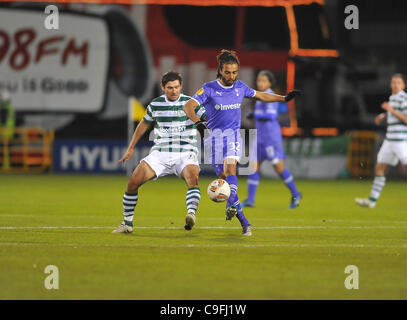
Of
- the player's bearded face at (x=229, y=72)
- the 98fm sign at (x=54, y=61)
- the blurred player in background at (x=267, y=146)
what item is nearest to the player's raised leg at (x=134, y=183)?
the player's bearded face at (x=229, y=72)

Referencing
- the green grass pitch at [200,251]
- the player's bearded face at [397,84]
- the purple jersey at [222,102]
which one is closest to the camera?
the green grass pitch at [200,251]

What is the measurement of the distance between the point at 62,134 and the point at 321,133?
744cm

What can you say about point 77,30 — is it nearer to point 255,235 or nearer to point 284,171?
point 284,171

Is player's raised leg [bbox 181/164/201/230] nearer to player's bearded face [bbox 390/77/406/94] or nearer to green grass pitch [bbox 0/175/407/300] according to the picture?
green grass pitch [bbox 0/175/407/300]

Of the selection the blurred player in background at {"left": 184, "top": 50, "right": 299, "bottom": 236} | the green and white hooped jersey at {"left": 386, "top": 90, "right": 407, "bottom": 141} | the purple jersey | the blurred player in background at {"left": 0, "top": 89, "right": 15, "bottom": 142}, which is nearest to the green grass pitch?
the blurred player in background at {"left": 184, "top": 50, "right": 299, "bottom": 236}

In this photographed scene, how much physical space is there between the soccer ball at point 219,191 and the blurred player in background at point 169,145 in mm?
410

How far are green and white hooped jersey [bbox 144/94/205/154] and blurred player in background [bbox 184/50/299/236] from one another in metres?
0.25

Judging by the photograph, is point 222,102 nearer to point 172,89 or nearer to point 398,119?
point 172,89

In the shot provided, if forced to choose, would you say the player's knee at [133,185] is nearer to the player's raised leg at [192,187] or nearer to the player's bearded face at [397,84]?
the player's raised leg at [192,187]

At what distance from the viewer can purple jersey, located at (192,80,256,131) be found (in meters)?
10.6

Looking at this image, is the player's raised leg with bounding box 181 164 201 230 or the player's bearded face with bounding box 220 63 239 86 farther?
the player's raised leg with bounding box 181 164 201 230

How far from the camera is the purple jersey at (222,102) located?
10.6 m
